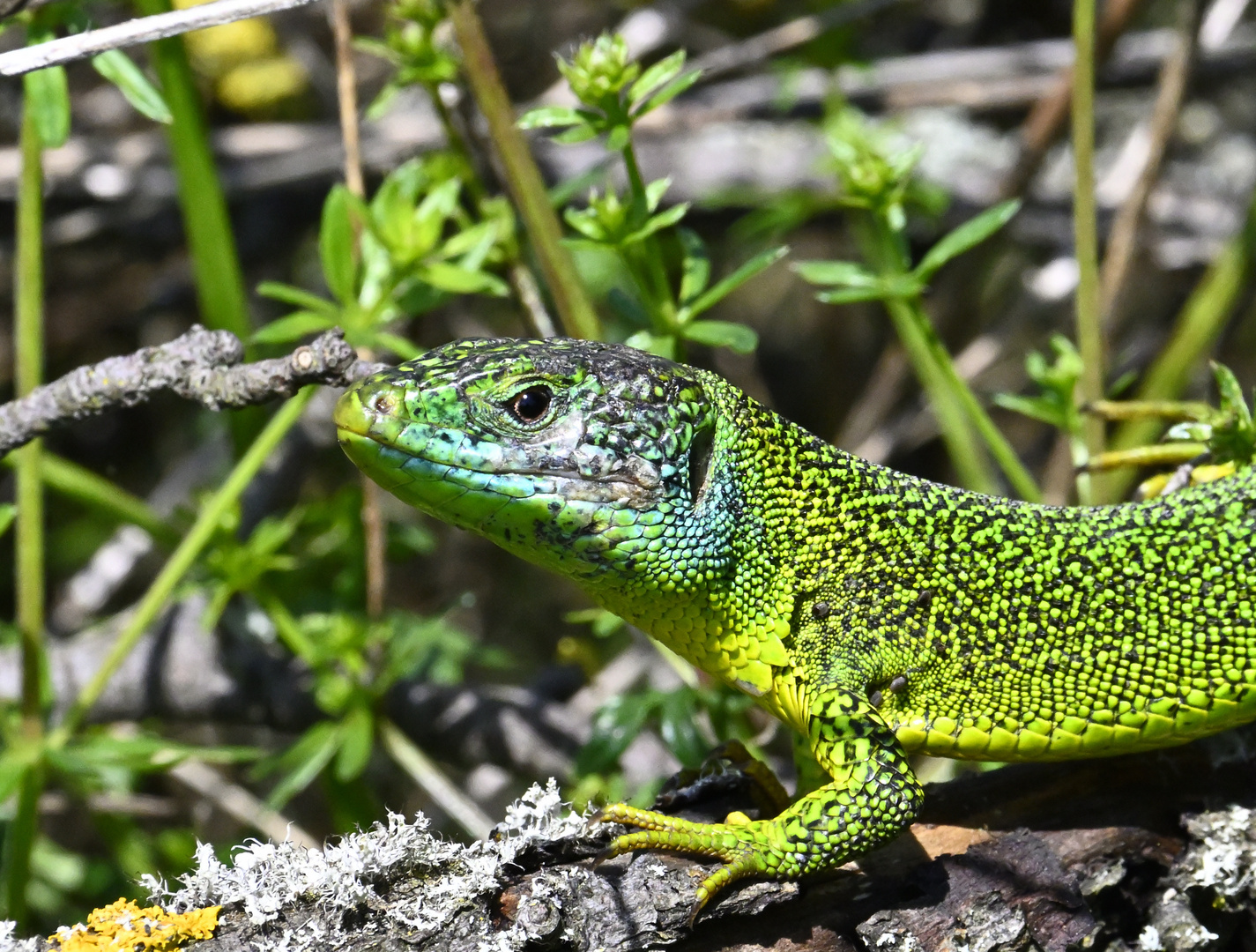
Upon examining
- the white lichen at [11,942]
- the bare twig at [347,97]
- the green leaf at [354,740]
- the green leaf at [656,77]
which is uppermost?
the bare twig at [347,97]

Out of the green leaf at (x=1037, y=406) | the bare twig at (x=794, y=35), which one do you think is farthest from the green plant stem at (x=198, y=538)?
the bare twig at (x=794, y=35)

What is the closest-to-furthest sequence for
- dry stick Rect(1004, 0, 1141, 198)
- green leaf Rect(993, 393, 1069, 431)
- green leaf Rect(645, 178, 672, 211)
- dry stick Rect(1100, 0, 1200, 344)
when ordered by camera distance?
green leaf Rect(645, 178, 672, 211), green leaf Rect(993, 393, 1069, 431), dry stick Rect(1100, 0, 1200, 344), dry stick Rect(1004, 0, 1141, 198)

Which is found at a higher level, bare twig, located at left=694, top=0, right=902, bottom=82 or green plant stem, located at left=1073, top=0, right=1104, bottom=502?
bare twig, located at left=694, top=0, right=902, bottom=82

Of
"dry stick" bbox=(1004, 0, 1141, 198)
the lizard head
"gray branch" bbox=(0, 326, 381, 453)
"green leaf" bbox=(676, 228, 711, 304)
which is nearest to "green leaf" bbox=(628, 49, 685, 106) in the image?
"green leaf" bbox=(676, 228, 711, 304)

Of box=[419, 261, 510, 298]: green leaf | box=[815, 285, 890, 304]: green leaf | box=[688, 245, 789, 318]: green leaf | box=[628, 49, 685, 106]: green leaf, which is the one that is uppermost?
box=[628, 49, 685, 106]: green leaf

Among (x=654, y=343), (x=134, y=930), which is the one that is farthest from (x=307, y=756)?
(x=654, y=343)

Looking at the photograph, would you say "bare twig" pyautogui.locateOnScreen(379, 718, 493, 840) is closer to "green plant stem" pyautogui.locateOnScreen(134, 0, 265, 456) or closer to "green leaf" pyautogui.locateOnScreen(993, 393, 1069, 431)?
"green plant stem" pyautogui.locateOnScreen(134, 0, 265, 456)

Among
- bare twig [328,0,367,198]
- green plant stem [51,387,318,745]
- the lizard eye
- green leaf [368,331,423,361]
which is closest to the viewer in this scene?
the lizard eye

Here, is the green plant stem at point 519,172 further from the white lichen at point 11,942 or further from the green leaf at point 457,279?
the white lichen at point 11,942
